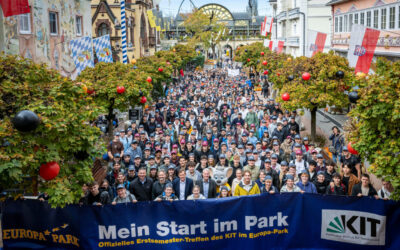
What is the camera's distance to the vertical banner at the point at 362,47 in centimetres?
1449

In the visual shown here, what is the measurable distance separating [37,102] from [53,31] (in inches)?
683

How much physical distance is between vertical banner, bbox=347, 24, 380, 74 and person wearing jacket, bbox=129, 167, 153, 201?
971 cm

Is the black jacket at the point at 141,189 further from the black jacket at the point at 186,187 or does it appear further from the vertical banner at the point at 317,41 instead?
the vertical banner at the point at 317,41

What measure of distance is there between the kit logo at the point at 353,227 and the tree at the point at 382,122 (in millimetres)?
950

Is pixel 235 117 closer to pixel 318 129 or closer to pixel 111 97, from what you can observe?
pixel 111 97

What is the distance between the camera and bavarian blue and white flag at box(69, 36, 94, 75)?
16234mm

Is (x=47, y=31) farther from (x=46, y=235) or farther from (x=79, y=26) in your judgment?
(x=46, y=235)

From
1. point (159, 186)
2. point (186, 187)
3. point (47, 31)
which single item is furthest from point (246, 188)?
point (47, 31)

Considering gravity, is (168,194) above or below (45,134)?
below

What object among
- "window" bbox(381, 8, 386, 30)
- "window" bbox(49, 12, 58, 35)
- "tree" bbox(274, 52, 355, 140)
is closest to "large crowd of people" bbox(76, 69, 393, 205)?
"tree" bbox(274, 52, 355, 140)

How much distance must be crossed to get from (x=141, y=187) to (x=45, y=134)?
10.7 feet

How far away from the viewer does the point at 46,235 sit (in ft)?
26.5

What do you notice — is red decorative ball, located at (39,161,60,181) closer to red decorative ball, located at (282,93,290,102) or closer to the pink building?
red decorative ball, located at (282,93,290,102)

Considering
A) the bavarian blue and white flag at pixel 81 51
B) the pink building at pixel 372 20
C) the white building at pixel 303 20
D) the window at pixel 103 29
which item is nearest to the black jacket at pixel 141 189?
the bavarian blue and white flag at pixel 81 51
